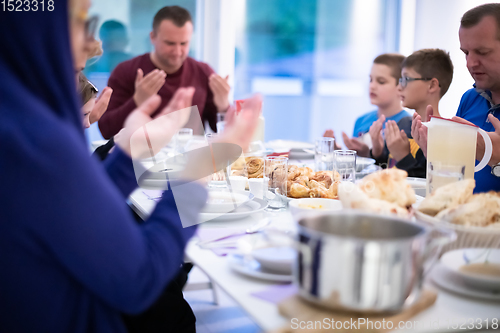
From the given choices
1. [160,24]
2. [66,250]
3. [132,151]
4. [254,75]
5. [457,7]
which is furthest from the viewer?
[254,75]

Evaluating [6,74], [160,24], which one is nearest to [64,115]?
[6,74]

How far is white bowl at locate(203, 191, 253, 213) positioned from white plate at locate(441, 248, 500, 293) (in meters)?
0.48

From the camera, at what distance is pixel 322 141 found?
1616 mm

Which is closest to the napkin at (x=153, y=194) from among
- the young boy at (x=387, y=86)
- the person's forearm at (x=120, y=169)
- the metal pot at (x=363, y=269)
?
the person's forearm at (x=120, y=169)

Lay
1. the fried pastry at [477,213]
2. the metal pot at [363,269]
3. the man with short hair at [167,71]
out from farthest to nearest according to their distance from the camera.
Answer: the man with short hair at [167,71]
the fried pastry at [477,213]
the metal pot at [363,269]

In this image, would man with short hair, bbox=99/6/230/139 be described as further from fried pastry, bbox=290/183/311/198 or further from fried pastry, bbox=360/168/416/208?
fried pastry, bbox=360/168/416/208

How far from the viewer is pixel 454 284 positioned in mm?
640

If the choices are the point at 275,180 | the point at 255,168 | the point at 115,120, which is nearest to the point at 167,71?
the point at 115,120

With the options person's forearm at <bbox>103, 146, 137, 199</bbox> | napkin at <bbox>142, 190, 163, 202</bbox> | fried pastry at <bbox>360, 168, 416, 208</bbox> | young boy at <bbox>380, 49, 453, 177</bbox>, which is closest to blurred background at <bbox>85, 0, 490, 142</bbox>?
young boy at <bbox>380, 49, 453, 177</bbox>

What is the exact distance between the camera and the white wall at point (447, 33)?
3.92m

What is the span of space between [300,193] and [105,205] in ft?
2.19

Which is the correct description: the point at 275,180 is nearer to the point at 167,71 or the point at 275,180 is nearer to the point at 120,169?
the point at 120,169

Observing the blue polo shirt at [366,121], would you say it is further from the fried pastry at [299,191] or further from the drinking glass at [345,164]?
the fried pastry at [299,191]

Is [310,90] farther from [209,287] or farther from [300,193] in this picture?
[300,193]
